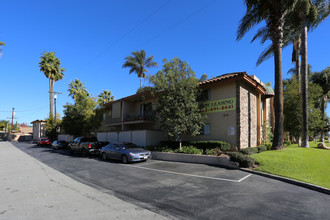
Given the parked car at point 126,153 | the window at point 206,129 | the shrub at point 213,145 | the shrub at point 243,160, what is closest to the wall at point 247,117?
the shrub at point 213,145

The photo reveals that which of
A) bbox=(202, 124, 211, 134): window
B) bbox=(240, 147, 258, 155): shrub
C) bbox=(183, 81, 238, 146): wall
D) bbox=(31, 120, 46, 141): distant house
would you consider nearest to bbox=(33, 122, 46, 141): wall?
bbox=(31, 120, 46, 141): distant house

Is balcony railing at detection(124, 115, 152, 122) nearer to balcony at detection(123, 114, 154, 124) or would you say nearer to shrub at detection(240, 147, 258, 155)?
balcony at detection(123, 114, 154, 124)

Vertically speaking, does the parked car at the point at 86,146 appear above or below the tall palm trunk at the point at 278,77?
below

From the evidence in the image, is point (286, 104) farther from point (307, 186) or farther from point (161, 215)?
point (161, 215)

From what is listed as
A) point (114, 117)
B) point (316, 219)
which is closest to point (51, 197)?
point (316, 219)

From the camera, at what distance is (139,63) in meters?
33.5

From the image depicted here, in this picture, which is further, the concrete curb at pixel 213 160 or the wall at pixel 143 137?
the wall at pixel 143 137

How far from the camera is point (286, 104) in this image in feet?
60.8

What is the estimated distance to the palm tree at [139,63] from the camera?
3322 centimetres

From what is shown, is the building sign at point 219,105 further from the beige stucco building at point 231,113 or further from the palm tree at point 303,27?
the palm tree at point 303,27

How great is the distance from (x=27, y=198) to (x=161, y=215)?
172 inches

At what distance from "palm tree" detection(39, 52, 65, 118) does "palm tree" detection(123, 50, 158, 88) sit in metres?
14.5

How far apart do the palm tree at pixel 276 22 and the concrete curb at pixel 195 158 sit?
525 cm

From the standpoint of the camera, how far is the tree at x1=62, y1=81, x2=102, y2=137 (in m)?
22.6
